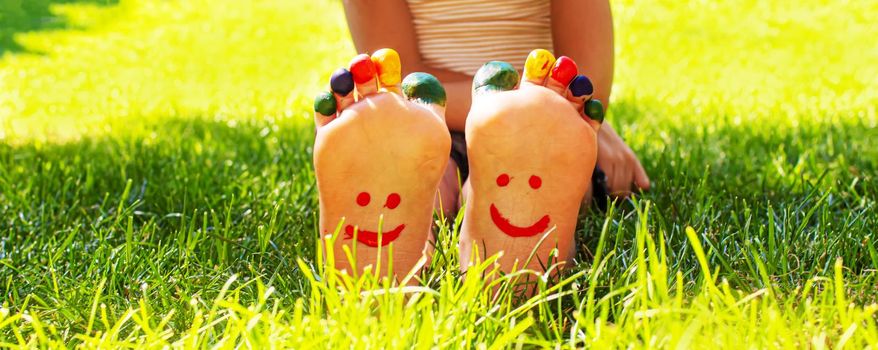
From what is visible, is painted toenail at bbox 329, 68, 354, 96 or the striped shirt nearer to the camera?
painted toenail at bbox 329, 68, 354, 96

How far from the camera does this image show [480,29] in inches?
74.3

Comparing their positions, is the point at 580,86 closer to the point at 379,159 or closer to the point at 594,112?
the point at 594,112

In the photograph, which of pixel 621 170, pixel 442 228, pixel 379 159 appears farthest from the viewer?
pixel 621 170

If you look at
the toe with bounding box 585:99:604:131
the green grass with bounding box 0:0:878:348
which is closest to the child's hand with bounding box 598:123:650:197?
the green grass with bounding box 0:0:878:348

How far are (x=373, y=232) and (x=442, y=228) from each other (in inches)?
6.6

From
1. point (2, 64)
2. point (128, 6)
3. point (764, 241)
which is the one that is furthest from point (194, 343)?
point (128, 6)

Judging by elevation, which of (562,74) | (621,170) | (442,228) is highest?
(562,74)

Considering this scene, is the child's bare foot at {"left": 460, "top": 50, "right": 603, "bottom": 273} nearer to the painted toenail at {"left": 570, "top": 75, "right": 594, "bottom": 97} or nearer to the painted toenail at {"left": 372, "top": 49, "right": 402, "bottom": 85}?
the painted toenail at {"left": 570, "top": 75, "right": 594, "bottom": 97}

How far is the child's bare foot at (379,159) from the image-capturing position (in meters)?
1.15

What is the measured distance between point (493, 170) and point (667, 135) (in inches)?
59.5

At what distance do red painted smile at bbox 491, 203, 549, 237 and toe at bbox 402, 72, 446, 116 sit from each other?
15 cm

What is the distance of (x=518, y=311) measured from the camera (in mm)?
1111

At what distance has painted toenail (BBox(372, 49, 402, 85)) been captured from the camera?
3.90 ft

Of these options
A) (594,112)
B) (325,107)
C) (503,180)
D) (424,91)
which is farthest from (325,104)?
(594,112)
